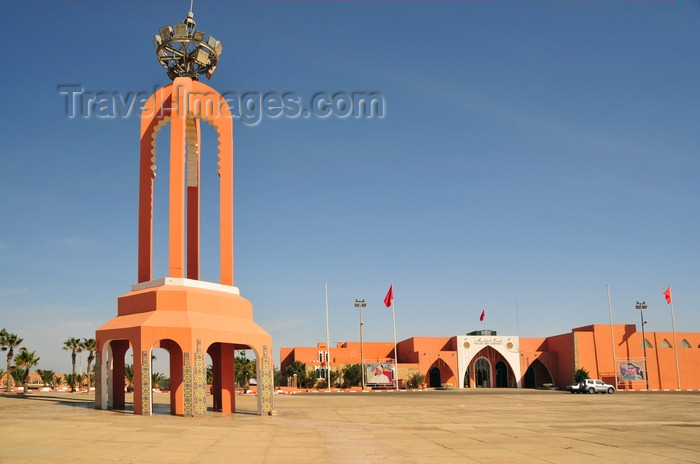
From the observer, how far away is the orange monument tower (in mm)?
24250

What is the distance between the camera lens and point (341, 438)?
18688mm

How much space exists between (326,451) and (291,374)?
161ft

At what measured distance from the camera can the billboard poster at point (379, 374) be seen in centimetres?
6412

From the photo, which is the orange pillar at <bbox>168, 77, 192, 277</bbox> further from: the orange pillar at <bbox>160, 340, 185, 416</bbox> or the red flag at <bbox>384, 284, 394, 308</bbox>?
the red flag at <bbox>384, 284, 394, 308</bbox>

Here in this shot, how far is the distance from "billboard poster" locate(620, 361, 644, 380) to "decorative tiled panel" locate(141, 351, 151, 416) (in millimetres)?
52937

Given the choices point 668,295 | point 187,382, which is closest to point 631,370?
point 668,295

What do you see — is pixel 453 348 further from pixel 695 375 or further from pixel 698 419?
pixel 698 419

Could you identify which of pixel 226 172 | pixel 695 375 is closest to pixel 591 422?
pixel 226 172

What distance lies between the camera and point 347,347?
69.3 m

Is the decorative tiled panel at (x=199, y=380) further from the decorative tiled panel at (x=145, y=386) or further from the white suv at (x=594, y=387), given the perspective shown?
the white suv at (x=594, y=387)

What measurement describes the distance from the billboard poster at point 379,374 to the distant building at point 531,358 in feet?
1.94

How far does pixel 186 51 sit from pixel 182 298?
1167cm

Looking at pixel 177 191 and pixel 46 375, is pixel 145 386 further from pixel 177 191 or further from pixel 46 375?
pixel 46 375

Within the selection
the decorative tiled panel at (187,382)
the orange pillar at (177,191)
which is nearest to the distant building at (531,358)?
the orange pillar at (177,191)
